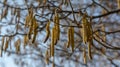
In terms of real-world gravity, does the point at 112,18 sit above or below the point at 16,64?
above

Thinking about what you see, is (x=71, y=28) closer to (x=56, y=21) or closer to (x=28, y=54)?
(x=56, y=21)

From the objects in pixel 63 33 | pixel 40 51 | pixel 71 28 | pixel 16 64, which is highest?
pixel 71 28

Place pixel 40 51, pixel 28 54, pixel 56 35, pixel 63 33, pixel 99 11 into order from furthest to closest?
pixel 28 54 → pixel 40 51 → pixel 63 33 → pixel 99 11 → pixel 56 35

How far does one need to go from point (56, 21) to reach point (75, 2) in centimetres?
276

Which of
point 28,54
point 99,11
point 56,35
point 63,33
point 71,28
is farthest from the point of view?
point 28,54

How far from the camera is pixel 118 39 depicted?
4.60 metres

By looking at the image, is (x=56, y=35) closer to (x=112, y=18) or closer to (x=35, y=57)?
(x=112, y=18)

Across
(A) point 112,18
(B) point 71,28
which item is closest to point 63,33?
(A) point 112,18

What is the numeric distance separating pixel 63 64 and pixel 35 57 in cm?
66

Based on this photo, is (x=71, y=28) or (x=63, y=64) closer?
(x=71, y=28)

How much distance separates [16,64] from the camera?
558 centimetres

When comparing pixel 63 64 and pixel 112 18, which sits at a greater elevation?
pixel 112 18

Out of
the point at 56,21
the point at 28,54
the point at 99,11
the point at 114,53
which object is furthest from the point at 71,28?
the point at 28,54

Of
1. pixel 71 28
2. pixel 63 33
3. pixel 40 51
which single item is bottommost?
pixel 40 51
